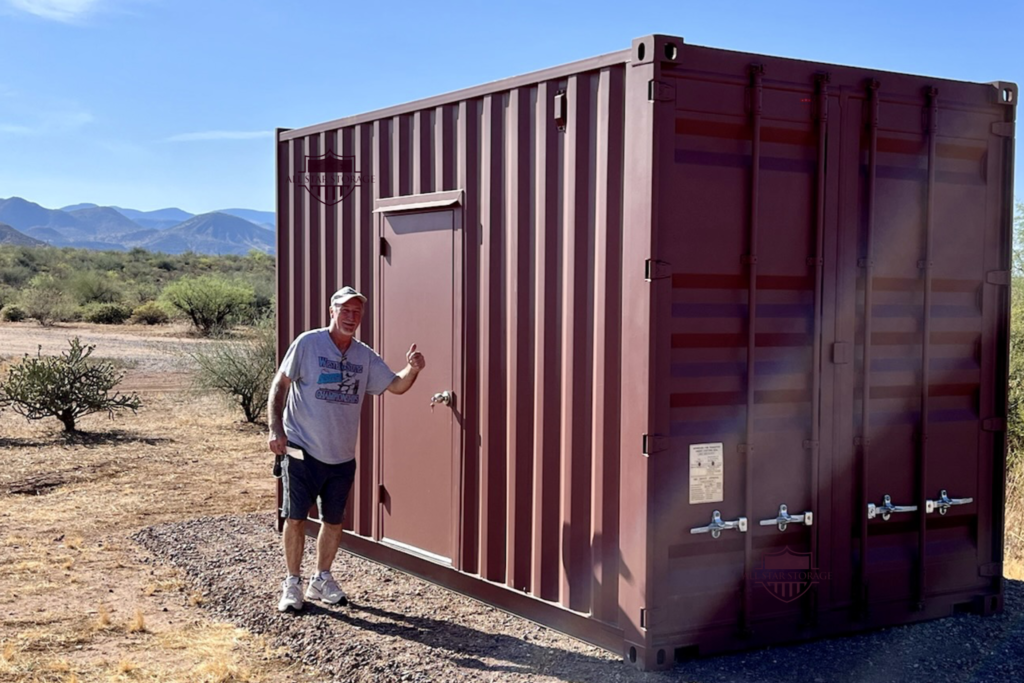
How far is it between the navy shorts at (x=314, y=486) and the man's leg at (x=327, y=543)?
0.05 m

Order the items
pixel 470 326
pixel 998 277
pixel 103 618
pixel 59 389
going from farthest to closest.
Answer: pixel 59 389, pixel 470 326, pixel 103 618, pixel 998 277

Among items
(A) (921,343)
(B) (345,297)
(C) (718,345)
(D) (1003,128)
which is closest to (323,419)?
(B) (345,297)

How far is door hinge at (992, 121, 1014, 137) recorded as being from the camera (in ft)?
20.5

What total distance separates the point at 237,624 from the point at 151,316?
3071 cm

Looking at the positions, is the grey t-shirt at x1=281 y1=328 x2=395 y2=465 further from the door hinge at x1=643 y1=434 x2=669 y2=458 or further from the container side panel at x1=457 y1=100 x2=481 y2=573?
the door hinge at x1=643 y1=434 x2=669 y2=458

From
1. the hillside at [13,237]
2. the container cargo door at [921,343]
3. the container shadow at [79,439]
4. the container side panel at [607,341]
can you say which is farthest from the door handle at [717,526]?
the hillside at [13,237]

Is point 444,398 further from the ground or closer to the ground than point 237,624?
further from the ground

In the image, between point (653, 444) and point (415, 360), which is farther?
point (415, 360)

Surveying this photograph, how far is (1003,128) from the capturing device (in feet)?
20.6

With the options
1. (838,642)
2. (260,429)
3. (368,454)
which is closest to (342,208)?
(368,454)

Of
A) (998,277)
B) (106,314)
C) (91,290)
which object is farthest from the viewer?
(91,290)

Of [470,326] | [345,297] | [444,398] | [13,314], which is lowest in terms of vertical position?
[13,314]

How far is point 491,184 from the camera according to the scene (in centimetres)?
639

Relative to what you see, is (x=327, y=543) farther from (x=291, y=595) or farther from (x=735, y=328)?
(x=735, y=328)
